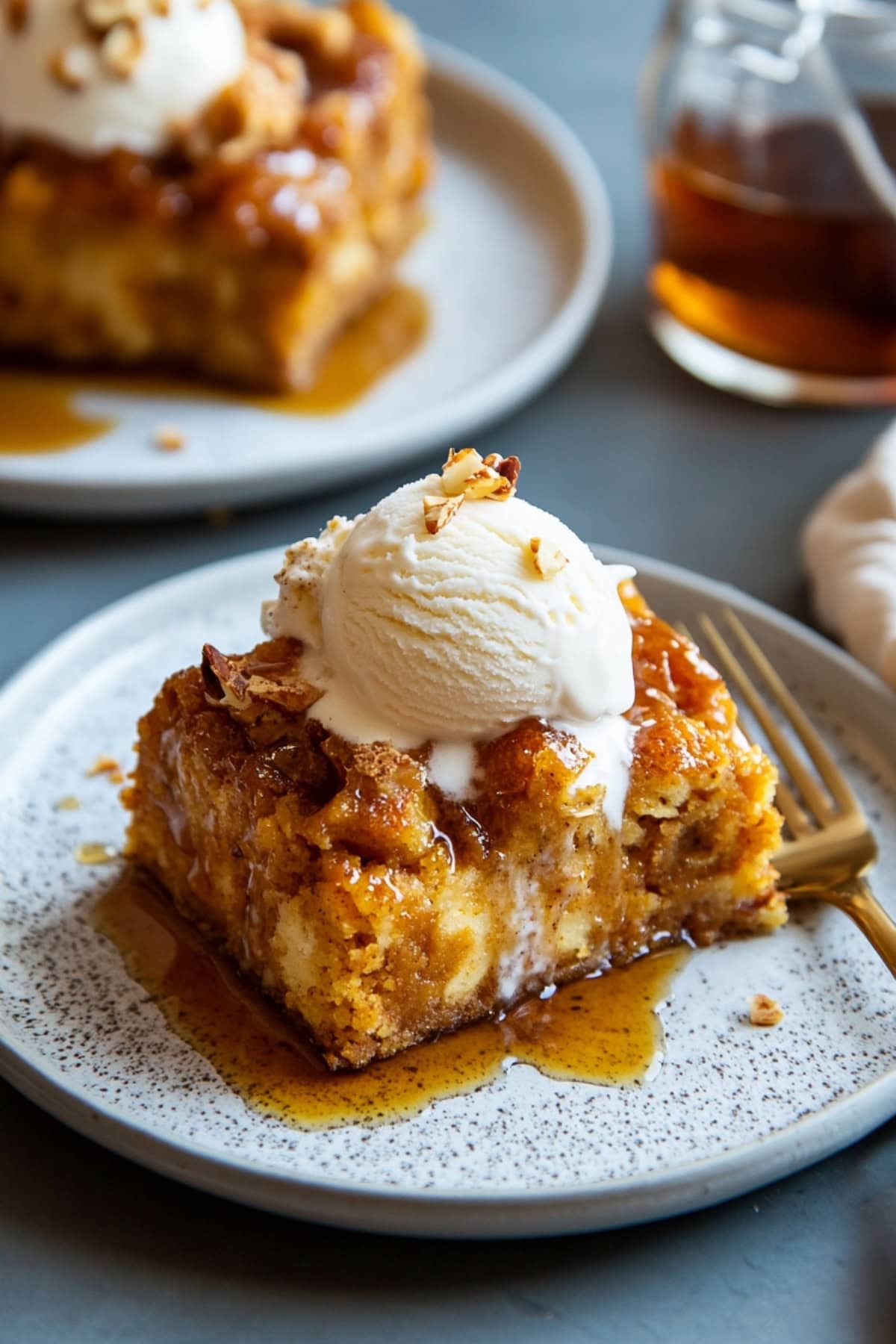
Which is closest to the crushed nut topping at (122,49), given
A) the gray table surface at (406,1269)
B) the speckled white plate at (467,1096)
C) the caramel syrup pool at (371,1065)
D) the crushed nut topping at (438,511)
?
the speckled white plate at (467,1096)

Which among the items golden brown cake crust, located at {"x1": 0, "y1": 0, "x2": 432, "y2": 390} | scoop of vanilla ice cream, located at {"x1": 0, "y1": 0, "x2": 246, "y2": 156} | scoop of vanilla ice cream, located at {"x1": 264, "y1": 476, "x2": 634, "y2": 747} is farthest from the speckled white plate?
scoop of vanilla ice cream, located at {"x1": 0, "y1": 0, "x2": 246, "y2": 156}

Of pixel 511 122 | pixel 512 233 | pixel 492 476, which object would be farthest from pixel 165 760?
pixel 511 122

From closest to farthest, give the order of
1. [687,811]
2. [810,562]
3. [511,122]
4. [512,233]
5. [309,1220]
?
[309,1220], [687,811], [810,562], [512,233], [511,122]

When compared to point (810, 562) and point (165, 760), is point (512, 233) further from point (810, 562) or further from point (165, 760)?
point (165, 760)

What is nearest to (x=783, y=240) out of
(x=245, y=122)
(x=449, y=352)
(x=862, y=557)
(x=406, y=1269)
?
(x=449, y=352)

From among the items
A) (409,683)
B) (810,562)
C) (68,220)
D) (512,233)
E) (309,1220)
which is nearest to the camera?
(309,1220)

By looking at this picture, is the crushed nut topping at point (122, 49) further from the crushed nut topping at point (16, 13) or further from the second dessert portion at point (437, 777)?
the second dessert portion at point (437, 777)

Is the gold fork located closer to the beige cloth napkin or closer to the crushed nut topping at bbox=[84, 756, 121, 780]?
the beige cloth napkin
